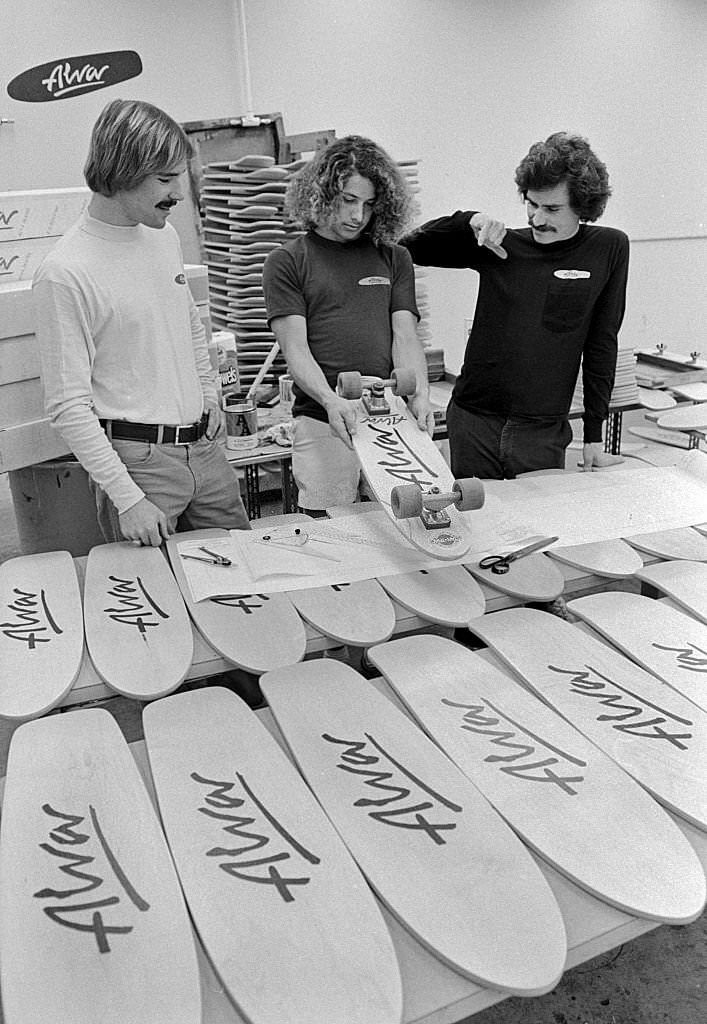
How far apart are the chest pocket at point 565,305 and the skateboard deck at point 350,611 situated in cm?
108

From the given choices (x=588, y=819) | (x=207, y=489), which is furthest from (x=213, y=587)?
(x=588, y=819)

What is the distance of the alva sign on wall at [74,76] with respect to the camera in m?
4.50

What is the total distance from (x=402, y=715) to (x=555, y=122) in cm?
564

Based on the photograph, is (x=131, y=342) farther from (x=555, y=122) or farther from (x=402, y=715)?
(x=555, y=122)

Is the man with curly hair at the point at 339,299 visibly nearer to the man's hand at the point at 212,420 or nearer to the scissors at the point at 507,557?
the man's hand at the point at 212,420

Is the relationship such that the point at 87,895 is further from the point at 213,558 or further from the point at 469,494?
the point at 469,494

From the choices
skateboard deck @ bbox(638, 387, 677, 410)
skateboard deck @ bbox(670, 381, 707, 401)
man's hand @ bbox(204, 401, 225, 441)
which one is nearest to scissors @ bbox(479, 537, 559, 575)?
man's hand @ bbox(204, 401, 225, 441)

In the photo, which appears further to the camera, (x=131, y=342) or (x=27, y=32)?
(x=27, y=32)

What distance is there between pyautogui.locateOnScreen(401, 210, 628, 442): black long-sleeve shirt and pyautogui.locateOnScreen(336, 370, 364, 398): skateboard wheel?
548 mm

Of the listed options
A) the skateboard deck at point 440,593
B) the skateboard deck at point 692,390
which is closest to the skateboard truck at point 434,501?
the skateboard deck at point 440,593

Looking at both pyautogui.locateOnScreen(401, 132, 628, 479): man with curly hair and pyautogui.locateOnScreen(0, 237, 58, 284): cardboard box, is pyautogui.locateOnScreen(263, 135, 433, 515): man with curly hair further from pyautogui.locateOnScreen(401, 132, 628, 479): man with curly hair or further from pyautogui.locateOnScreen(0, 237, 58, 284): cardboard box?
pyautogui.locateOnScreen(0, 237, 58, 284): cardboard box

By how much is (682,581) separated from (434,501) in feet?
2.00

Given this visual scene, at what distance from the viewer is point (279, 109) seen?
5109 millimetres

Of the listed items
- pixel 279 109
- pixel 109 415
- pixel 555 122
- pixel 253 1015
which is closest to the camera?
pixel 253 1015
